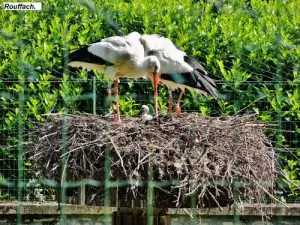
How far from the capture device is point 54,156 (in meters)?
4.59

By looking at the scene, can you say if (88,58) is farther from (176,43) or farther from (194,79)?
(176,43)

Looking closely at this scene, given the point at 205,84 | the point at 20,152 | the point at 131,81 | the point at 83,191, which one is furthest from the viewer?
the point at 131,81

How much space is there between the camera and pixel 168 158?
14.3 feet

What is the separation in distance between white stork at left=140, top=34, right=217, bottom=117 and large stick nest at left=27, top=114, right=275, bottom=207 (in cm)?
81

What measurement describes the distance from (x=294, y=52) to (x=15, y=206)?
2.38 metres

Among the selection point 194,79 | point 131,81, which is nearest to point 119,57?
point 194,79

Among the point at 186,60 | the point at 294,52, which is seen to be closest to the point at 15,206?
the point at 186,60

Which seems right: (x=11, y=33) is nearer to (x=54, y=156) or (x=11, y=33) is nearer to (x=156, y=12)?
(x=156, y=12)

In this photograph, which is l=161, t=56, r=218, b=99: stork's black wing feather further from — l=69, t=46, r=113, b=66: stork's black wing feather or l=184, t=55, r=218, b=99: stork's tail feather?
l=69, t=46, r=113, b=66: stork's black wing feather

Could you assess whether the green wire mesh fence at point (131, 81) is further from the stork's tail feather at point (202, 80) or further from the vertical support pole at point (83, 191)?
the vertical support pole at point (83, 191)

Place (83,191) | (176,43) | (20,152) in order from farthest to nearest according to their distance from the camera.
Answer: (176,43) < (20,152) < (83,191)

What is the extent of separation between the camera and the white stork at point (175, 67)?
5750 mm

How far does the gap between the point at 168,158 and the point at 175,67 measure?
4.98 ft

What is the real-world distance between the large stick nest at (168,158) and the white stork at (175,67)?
0.81 meters
